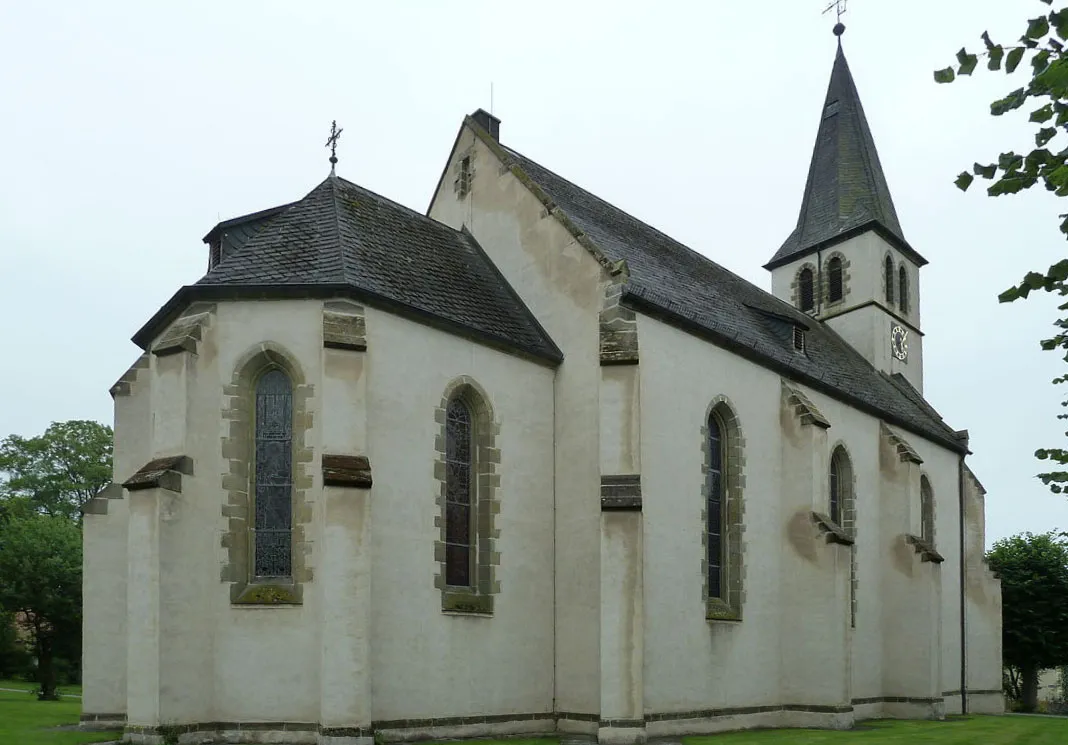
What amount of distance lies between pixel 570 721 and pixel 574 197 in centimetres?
1292

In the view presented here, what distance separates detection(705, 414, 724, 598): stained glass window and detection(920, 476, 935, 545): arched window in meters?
11.8

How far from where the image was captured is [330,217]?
1970 cm

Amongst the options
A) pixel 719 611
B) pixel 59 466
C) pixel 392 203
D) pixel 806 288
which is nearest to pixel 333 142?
pixel 392 203

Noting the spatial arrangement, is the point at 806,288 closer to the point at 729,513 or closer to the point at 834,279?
the point at 834,279

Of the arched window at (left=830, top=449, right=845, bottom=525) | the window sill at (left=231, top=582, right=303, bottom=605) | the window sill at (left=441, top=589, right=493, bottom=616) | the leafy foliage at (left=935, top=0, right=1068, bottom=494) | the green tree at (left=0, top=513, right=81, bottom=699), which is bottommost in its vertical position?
the green tree at (left=0, top=513, right=81, bottom=699)

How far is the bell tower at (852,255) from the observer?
35781 mm

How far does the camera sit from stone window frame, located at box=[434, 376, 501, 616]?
1803 centimetres

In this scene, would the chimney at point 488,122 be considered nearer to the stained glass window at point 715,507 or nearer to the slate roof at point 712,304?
the slate roof at point 712,304

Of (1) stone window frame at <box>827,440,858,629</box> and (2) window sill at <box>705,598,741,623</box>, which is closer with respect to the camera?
(2) window sill at <box>705,598,741,623</box>

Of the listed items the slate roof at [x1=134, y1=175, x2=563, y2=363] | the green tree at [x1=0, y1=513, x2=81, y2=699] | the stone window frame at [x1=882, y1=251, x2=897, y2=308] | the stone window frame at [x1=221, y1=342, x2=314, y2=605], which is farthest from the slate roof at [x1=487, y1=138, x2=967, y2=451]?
the green tree at [x1=0, y1=513, x2=81, y2=699]

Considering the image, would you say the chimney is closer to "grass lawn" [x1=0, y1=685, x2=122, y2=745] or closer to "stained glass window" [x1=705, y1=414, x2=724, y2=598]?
"stained glass window" [x1=705, y1=414, x2=724, y2=598]

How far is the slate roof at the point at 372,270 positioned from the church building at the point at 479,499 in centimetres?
8

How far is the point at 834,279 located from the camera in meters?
37.0

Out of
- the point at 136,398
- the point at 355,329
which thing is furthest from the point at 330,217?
the point at 136,398
